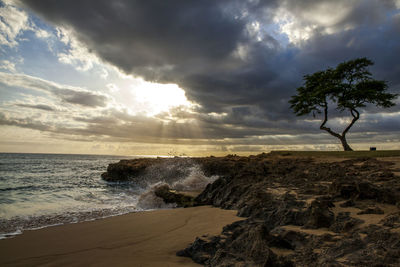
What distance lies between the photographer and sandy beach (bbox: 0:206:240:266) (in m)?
3.97

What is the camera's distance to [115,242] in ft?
16.3

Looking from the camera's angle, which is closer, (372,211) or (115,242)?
(372,211)

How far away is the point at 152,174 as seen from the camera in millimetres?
23438

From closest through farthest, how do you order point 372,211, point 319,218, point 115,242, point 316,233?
point 316,233
point 319,218
point 372,211
point 115,242

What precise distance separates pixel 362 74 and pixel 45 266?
29.3 metres

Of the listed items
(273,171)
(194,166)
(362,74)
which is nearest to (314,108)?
(362,74)

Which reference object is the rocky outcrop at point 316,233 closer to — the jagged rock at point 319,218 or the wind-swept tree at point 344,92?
the jagged rock at point 319,218

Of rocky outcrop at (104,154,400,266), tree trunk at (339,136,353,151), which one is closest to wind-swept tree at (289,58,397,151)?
tree trunk at (339,136,353,151)

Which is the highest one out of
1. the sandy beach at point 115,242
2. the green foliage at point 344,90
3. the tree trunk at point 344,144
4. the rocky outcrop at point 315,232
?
the green foliage at point 344,90

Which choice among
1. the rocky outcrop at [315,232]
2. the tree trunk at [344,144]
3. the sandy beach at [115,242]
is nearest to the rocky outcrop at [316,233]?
the rocky outcrop at [315,232]

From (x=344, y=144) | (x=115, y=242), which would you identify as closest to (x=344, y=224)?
(x=115, y=242)

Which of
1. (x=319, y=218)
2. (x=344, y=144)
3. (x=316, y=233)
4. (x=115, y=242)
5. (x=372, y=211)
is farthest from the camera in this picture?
(x=344, y=144)

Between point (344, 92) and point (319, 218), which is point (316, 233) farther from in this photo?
point (344, 92)

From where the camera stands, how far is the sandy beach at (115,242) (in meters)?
3.97
